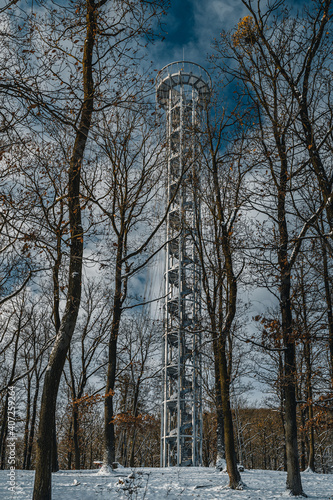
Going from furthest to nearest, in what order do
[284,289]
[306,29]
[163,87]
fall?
[163,87], [284,289], [306,29]

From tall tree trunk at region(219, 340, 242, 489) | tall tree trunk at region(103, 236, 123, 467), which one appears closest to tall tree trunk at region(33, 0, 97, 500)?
tall tree trunk at region(103, 236, 123, 467)

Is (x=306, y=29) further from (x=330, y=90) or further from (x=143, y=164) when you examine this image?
(x=143, y=164)

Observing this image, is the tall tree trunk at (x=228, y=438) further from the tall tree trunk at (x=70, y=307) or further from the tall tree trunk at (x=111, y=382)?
the tall tree trunk at (x=70, y=307)

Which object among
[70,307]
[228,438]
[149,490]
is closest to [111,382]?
[149,490]

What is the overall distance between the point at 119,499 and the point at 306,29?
30.6 ft

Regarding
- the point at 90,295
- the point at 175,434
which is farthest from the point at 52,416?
the point at 175,434

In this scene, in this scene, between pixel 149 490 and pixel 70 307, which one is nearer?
pixel 70 307

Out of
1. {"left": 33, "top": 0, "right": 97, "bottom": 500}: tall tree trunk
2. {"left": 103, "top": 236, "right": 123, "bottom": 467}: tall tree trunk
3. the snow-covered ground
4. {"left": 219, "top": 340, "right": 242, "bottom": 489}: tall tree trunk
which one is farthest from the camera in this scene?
{"left": 103, "top": 236, "right": 123, "bottom": 467}: tall tree trunk

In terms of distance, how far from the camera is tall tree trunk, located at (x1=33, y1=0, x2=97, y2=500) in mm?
5473

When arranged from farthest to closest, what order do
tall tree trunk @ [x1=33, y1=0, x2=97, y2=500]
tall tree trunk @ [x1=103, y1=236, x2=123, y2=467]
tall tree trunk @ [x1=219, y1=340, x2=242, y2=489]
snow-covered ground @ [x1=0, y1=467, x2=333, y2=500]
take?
tall tree trunk @ [x1=103, y1=236, x2=123, y2=467], tall tree trunk @ [x1=219, y1=340, x2=242, y2=489], snow-covered ground @ [x1=0, y1=467, x2=333, y2=500], tall tree trunk @ [x1=33, y1=0, x2=97, y2=500]

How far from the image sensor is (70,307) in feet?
20.6

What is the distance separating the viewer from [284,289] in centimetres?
902

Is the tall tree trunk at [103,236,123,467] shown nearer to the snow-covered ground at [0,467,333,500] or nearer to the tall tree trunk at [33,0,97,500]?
the snow-covered ground at [0,467,333,500]

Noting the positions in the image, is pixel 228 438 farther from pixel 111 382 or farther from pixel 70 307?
pixel 70 307
